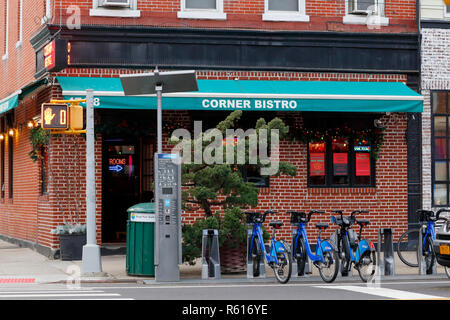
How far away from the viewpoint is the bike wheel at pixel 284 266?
13109mm

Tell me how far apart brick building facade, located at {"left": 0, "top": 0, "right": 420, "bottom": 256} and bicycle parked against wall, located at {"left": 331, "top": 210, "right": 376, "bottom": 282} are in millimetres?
4956

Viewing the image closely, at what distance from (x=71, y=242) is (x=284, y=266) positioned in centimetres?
555

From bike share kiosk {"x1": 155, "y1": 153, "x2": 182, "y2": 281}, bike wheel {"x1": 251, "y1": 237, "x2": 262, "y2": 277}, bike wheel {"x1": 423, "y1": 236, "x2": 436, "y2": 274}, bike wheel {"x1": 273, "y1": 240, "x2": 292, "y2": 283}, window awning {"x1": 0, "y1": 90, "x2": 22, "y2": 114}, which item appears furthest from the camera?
window awning {"x1": 0, "y1": 90, "x2": 22, "y2": 114}

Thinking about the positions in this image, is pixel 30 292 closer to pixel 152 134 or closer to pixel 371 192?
pixel 152 134

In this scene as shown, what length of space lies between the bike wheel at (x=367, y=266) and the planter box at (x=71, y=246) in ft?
20.9

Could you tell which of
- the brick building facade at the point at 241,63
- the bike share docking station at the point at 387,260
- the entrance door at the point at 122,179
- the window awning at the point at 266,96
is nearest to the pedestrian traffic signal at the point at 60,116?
the window awning at the point at 266,96

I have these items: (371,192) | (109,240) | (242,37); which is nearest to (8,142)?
(109,240)

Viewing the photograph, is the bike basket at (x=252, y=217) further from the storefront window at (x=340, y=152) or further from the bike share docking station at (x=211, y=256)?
the storefront window at (x=340, y=152)

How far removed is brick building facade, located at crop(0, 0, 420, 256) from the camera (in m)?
A: 17.7

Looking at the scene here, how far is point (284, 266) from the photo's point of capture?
13273 mm

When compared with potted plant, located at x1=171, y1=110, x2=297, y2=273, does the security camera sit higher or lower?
higher

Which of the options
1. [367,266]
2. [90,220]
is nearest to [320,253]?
[367,266]

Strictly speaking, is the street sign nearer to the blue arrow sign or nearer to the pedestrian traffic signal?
the pedestrian traffic signal

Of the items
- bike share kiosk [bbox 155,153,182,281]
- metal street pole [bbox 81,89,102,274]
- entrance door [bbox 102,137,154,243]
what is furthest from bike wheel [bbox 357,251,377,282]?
entrance door [bbox 102,137,154,243]
